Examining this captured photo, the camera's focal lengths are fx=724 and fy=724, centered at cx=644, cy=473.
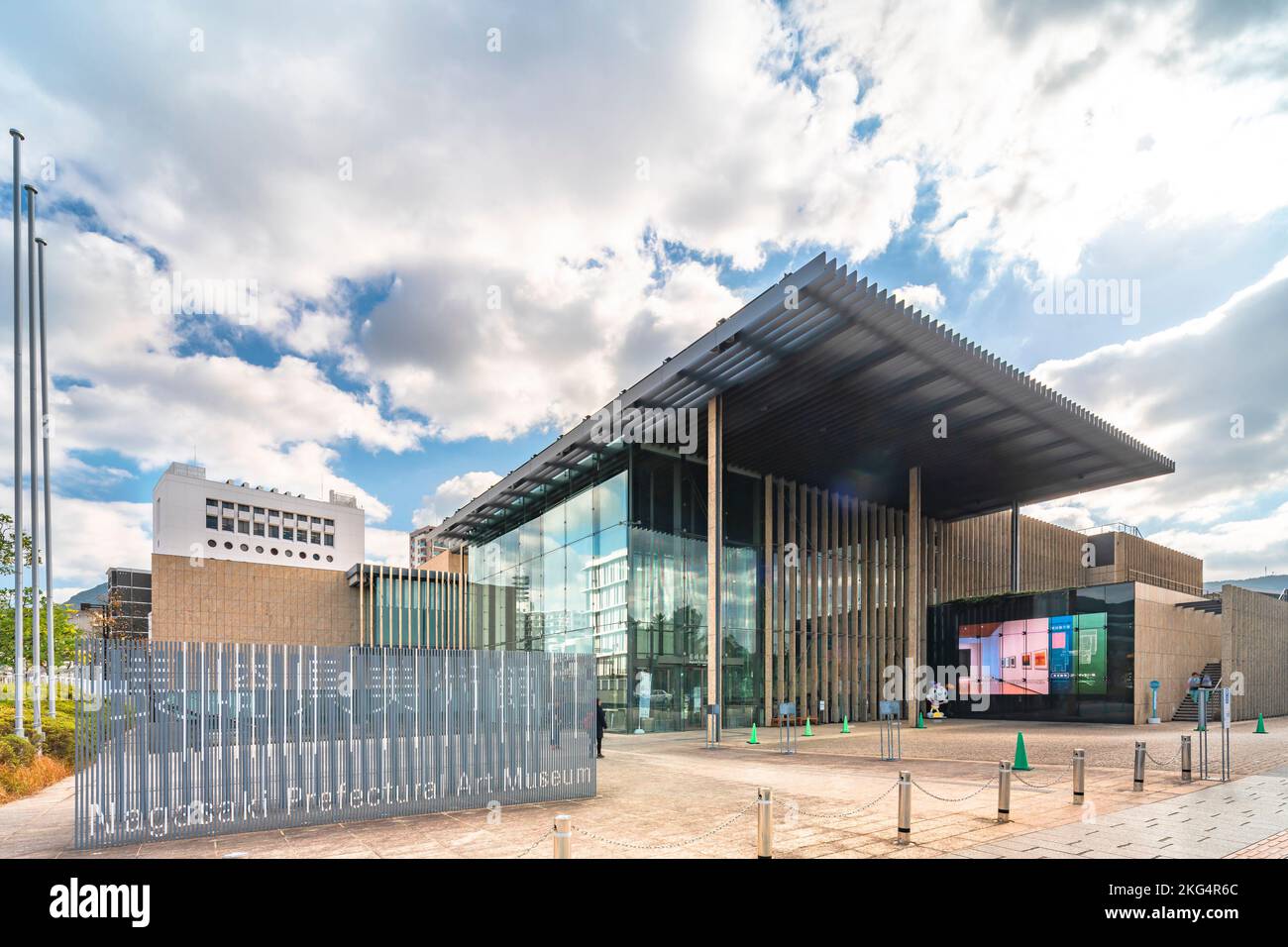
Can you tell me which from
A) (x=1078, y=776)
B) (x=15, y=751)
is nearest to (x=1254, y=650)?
(x=1078, y=776)

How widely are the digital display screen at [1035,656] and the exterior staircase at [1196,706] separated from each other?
3.67 m

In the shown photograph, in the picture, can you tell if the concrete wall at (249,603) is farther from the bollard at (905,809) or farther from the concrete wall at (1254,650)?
the concrete wall at (1254,650)

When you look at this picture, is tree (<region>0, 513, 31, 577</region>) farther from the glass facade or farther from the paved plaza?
the glass facade

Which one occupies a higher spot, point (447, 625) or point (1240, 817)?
point (1240, 817)

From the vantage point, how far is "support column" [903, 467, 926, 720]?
3559cm

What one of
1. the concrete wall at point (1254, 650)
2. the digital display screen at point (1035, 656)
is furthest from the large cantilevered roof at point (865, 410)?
the digital display screen at point (1035, 656)

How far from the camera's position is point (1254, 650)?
33688 mm

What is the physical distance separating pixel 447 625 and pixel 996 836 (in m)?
38.8

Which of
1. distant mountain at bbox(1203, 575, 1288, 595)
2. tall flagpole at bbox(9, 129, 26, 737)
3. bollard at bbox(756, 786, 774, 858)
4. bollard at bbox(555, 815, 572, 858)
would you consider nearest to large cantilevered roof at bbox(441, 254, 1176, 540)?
bollard at bbox(756, 786, 774, 858)

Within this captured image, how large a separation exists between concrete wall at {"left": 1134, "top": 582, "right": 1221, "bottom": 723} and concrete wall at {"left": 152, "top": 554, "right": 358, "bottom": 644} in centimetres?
4181

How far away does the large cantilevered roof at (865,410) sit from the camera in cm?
2250
